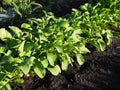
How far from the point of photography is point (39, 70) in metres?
3.60

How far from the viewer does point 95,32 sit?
4.73m

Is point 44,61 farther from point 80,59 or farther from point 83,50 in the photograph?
point 83,50

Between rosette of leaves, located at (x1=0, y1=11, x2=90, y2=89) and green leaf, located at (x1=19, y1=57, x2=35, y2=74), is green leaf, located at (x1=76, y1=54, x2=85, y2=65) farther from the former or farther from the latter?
green leaf, located at (x1=19, y1=57, x2=35, y2=74)

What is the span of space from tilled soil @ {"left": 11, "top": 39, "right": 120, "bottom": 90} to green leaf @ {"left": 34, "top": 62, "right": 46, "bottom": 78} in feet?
0.63

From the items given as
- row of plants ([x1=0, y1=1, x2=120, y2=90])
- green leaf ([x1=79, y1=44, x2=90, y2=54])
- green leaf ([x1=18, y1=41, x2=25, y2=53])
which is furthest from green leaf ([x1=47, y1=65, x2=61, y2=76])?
green leaf ([x1=79, y1=44, x2=90, y2=54])

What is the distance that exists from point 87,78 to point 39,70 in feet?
2.22

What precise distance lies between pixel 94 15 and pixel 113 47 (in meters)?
0.70

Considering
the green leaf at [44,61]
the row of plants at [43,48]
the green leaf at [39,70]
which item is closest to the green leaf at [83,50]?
the row of plants at [43,48]

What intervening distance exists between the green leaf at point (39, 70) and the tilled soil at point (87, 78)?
0.63ft

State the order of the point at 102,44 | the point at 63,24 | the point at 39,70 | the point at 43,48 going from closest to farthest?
the point at 39,70
the point at 43,48
the point at 63,24
the point at 102,44

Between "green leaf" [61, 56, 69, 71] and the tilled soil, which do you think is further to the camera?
"green leaf" [61, 56, 69, 71]

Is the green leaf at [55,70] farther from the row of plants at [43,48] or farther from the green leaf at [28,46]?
the green leaf at [28,46]

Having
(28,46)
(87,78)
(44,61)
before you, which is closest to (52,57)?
(44,61)

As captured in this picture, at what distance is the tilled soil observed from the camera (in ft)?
12.2
